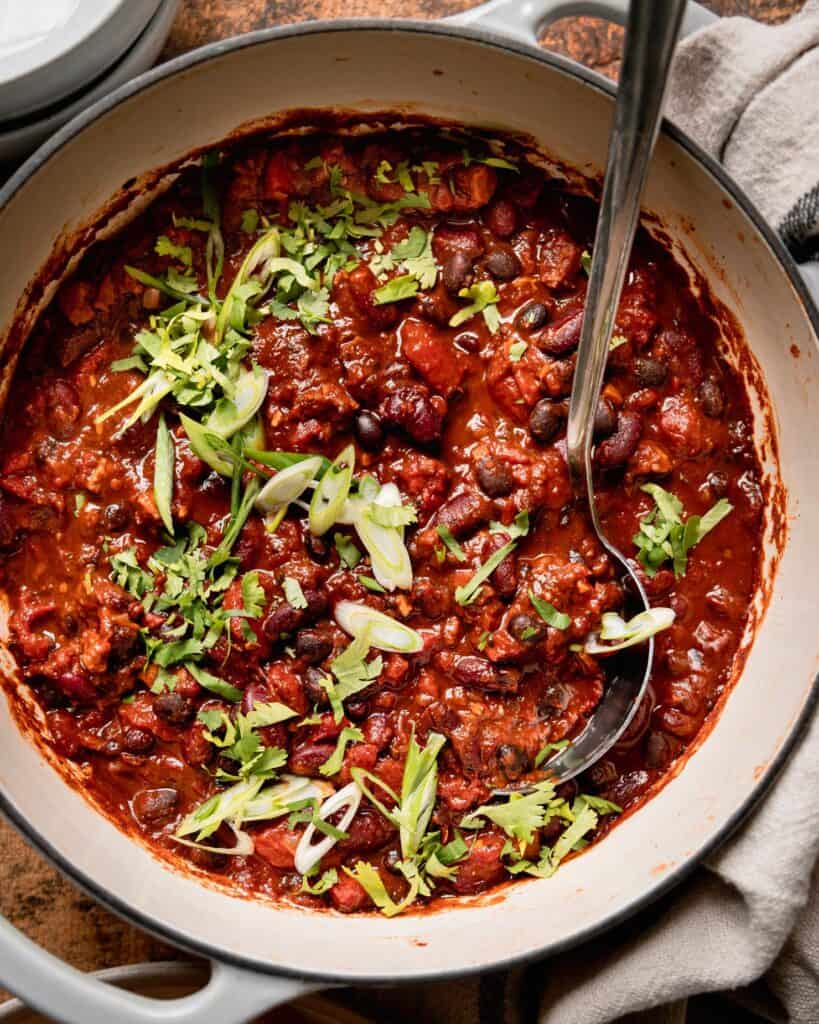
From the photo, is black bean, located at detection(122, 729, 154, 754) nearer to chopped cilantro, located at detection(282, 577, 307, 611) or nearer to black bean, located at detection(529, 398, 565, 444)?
chopped cilantro, located at detection(282, 577, 307, 611)

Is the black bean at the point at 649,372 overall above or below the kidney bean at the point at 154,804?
above

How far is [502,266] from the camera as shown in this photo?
332 cm

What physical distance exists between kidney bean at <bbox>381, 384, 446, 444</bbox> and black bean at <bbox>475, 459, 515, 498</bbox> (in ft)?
0.57

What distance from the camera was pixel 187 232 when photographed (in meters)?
3.44

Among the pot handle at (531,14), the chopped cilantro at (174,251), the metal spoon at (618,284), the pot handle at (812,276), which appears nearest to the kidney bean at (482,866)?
the metal spoon at (618,284)

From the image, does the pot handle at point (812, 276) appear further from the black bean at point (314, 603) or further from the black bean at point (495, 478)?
the black bean at point (314, 603)

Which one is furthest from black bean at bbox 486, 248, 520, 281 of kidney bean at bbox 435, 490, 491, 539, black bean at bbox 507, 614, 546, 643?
black bean at bbox 507, 614, 546, 643

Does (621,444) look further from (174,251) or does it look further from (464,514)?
(174,251)

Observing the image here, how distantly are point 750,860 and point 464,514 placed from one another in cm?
127

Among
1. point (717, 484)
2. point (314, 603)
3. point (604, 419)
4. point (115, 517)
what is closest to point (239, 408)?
point (115, 517)

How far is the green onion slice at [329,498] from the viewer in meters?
3.16

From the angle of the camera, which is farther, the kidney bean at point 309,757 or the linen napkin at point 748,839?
the kidney bean at point 309,757

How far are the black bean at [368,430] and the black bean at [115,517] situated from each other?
2.48ft

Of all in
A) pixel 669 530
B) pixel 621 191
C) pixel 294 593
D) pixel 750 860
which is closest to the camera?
pixel 621 191
